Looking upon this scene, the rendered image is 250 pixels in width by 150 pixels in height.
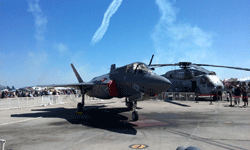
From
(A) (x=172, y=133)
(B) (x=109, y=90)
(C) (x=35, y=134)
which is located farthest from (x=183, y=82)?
(C) (x=35, y=134)

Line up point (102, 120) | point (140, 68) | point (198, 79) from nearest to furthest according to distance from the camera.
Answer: point (140, 68), point (102, 120), point (198, 79)

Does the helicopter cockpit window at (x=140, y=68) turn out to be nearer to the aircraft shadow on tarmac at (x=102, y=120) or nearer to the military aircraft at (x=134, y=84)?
the military aircraft at (x=134, y=84)

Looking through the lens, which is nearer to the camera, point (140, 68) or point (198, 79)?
point (140, 68)

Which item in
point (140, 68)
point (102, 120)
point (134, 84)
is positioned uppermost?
point (140, 68)

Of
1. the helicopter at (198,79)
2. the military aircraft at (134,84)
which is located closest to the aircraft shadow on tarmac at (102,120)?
the military aircraft at (134,84)

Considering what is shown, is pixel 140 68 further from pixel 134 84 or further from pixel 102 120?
pixel 102 120

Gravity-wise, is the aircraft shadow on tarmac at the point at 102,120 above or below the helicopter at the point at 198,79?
below

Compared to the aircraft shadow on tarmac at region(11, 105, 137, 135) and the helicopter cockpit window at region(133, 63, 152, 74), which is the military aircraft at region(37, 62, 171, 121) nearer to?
the helicopter cockpit window at region(133, 63, 152, 74)

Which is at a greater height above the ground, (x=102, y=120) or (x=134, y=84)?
(x=134, y=84)

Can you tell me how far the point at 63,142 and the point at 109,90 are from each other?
237 inches

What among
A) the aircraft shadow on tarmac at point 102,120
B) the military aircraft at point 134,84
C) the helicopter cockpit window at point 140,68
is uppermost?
the helicopter cockpit window at point 140,68

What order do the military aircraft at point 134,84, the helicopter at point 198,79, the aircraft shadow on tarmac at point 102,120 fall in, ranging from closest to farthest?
the aircraft shadow on tarmac at point 102,120 < the military aircraft at point 134,84 < the helicopter at point 198,79

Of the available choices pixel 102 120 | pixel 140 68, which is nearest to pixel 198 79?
pixel 140 68

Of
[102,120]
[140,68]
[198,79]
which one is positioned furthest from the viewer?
[198,79]
